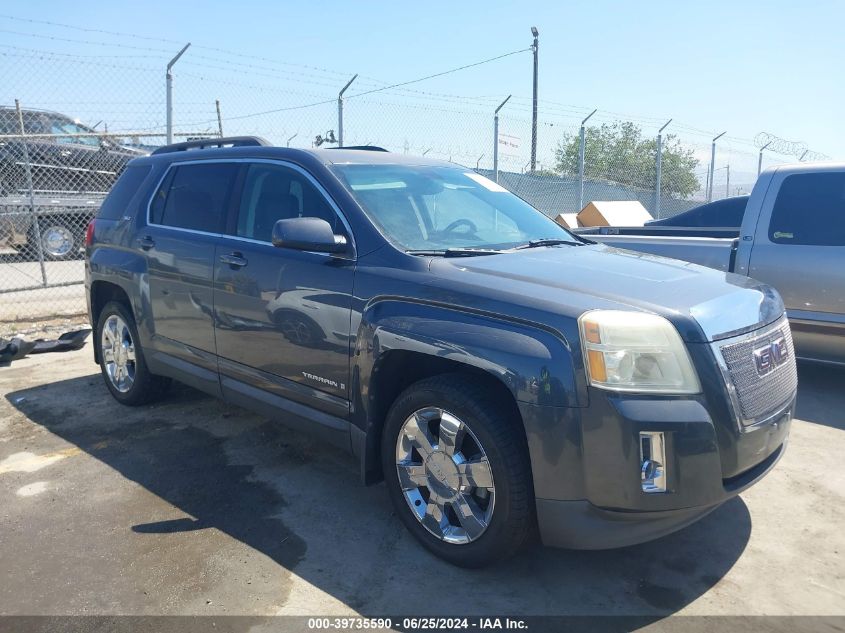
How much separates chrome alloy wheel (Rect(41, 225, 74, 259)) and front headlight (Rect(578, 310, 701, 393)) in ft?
42.2

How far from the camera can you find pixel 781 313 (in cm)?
335

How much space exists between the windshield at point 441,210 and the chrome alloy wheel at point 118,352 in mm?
2492

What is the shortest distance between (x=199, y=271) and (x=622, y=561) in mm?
2915

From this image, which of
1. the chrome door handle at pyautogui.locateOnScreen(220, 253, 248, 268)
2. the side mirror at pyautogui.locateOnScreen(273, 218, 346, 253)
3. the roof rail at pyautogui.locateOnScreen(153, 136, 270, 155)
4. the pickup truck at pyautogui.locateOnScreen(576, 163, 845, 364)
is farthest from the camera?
the pickup truck at pyautogui.locateOnScreen(576, 163, 845, 364)

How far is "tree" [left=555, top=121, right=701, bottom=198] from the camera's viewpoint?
15680 millimetres

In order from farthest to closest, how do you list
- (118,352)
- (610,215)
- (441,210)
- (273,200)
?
(610,215)
(118,352)
(273,200)
(441,210)

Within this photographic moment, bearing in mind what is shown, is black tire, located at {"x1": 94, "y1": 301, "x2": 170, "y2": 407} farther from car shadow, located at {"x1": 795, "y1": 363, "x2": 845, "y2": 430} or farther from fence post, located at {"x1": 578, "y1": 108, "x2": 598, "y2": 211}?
fence post, located at {"x1": 578, "y1": 108, "x2": 598, "y2": 211}

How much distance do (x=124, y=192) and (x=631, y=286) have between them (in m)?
3.96

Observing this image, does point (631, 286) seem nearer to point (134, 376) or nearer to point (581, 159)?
point (134, 376)

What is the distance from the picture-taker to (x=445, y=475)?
121 inches

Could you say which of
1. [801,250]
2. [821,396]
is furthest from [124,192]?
[821,396]

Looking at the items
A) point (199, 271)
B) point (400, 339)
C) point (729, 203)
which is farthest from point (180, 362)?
point (729, 203)

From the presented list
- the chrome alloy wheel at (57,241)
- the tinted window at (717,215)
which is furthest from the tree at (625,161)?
the chrome alloy wheel at (57,241)

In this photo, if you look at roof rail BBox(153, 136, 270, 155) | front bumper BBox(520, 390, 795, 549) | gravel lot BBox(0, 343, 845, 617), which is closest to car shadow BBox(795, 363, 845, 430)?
gravel lot BBox(0, 343, 845, 617)
